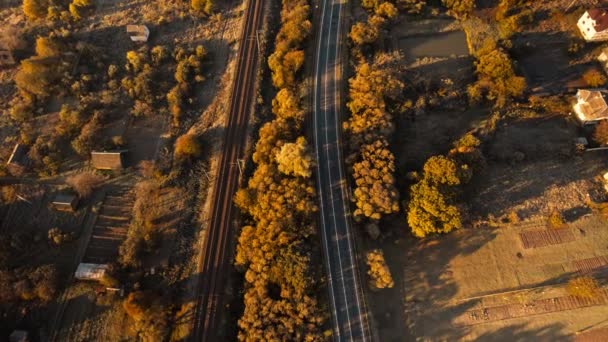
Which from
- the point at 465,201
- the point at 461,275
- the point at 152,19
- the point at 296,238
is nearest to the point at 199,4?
the point at 152,19

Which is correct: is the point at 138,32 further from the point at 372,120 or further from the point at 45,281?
the point at 372,120

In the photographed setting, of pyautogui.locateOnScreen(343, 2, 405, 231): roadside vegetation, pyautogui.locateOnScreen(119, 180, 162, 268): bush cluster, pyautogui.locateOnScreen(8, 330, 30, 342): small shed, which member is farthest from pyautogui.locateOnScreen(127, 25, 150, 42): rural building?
pyautogui.locateOnScreen(8, 330, 30, 342): small shed

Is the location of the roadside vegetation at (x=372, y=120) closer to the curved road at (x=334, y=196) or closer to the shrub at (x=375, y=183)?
the shrub at (x=375, y=183)

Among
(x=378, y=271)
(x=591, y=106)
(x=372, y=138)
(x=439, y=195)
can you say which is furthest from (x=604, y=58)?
(x=378, y=271)

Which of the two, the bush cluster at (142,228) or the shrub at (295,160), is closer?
the bush cluster at (142,228)

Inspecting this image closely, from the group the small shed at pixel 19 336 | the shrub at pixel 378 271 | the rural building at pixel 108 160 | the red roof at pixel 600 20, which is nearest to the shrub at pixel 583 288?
the shrub at pixel 378 271

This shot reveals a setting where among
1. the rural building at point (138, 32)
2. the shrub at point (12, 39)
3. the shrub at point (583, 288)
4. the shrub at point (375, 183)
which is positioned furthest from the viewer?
the rural building at point (138, 32)

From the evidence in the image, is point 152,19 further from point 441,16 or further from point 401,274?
point 401,274
